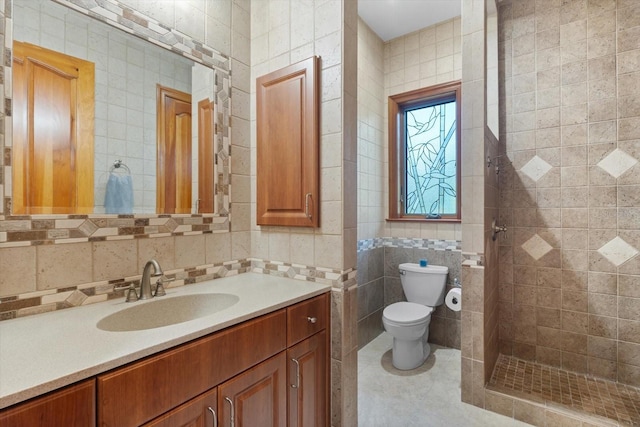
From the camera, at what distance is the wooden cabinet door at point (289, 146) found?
4.85 ft

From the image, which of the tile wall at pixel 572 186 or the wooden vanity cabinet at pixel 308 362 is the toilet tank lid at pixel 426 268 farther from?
the wooden vanity cabinet at pixel 308 362

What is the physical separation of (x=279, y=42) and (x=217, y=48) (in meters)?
0.33

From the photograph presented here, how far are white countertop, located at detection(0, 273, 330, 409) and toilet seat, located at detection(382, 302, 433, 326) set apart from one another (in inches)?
47.3

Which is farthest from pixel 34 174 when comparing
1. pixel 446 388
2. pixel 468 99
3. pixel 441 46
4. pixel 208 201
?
pixel 441 46

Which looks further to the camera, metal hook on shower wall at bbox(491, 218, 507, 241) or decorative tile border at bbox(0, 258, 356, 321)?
metal hook on shower wall at bbox(491, 218, 507, 241)

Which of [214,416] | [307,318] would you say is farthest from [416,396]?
[214,416]

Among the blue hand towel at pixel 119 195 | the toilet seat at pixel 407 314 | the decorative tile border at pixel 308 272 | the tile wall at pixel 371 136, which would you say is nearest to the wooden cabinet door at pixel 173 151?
the blue hand towel at pixel 119 195

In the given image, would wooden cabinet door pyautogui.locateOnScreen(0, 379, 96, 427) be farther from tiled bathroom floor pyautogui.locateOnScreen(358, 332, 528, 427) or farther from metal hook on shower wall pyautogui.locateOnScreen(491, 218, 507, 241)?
metal hook on shower wall pyautogui.locateOnScreen(491, 218, 507, 241)

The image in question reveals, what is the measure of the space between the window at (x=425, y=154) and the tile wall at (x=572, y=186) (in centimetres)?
44

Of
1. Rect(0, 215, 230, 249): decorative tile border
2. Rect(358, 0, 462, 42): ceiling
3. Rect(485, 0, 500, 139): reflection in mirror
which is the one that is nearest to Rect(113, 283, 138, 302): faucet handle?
Rect(0, 215, 230, 249): decorative tile border

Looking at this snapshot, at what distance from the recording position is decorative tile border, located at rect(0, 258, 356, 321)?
1016 millimetres

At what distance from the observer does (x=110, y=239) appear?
1.22 m

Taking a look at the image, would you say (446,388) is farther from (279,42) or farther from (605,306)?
(279,42)

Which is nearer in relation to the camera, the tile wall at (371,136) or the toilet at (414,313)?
the toilet at (414,313)
